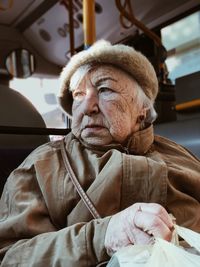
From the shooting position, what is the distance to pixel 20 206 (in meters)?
0.90

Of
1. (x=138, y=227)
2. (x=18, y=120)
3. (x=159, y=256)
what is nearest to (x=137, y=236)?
(x=138, y=227)

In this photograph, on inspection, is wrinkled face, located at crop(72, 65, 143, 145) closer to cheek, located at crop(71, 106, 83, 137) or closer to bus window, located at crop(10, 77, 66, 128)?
cheek, located at crop(71, 106, 83, 137)

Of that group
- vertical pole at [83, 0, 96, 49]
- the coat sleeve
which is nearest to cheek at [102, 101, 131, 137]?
the coat sleeve

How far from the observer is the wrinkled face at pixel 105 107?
1.07 metres

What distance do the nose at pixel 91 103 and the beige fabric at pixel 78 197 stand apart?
3.7 inches

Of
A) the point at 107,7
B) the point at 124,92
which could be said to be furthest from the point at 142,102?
the point at 107,7

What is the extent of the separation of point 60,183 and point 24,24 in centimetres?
328

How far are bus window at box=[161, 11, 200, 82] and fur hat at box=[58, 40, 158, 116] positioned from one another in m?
1.36

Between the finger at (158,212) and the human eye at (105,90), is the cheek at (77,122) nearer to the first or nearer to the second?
the human eye at (105,90)

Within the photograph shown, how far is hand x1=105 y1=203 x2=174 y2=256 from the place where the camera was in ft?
2.30

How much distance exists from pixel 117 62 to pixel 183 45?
5.19 feet

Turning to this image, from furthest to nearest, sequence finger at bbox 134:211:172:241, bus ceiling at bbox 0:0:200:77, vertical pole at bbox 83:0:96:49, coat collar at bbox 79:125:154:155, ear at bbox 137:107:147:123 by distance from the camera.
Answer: bus ceiling at bbox 0:0:200:77
vertical pole at bbox 83:0:96:49
ear at bbox 137:107:147:123
coat collar at bbox 79:125:154:155
finger at bbox 134:211:172:241

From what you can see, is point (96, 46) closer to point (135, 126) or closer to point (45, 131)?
point (135, 126)

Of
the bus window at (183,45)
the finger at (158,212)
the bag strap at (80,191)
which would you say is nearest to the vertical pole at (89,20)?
the bag strap at (80,191)
